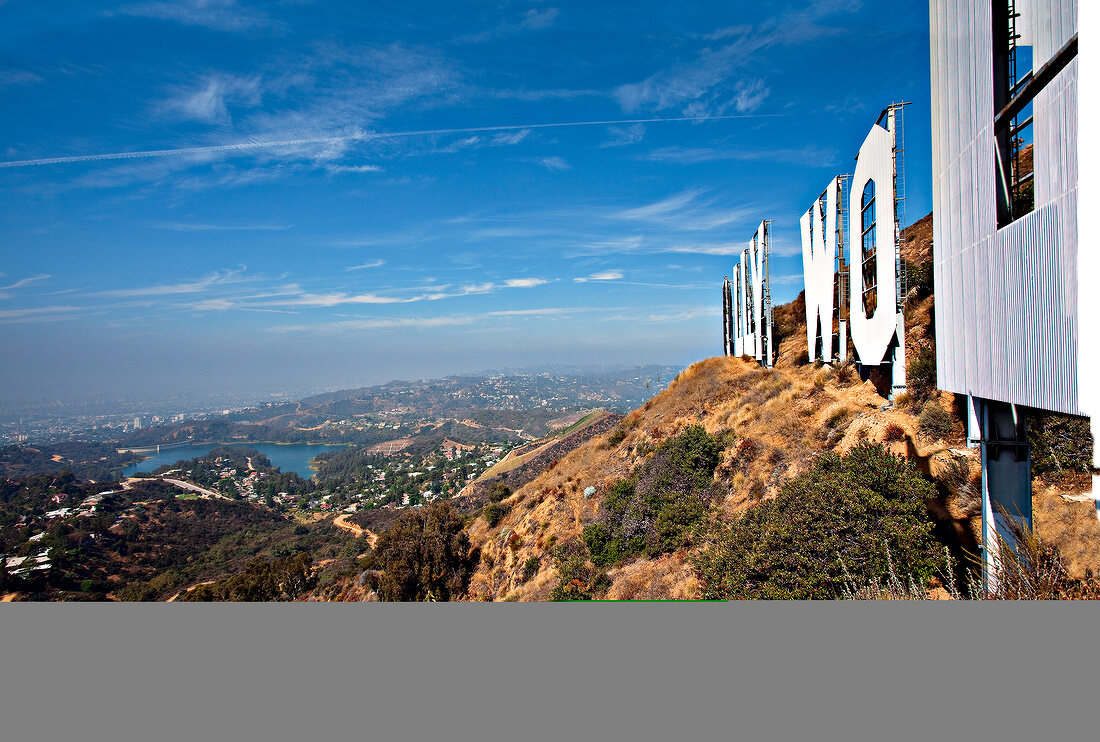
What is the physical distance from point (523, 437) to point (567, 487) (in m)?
22.9

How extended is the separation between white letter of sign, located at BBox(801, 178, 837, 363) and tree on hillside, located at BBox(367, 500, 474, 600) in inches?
385

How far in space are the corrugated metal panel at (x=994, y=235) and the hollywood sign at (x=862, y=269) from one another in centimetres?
148

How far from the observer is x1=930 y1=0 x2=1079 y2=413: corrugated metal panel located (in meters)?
3.15

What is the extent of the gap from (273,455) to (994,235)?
77.6ft

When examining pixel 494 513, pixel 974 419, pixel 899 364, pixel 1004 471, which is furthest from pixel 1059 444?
pixel 494 513

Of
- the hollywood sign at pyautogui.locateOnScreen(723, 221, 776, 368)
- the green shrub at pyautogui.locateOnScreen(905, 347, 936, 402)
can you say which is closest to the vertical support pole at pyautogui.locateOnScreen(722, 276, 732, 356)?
the hollywood sign at pyautogui.locateOnScreen(723, 221, 776, 368)

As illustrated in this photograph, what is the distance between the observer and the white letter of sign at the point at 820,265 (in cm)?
888

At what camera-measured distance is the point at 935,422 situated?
271 inches

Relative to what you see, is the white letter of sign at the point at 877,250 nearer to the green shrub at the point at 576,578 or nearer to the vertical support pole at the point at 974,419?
the vertical support pole at the point at 974,419

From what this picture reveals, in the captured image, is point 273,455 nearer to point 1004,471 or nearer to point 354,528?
point 354,528

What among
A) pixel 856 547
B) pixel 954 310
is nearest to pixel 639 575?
pixel 856 547

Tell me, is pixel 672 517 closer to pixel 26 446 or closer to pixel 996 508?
pixel 996 508

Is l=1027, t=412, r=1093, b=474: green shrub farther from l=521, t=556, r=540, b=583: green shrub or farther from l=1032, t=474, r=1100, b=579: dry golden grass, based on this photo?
l=521, t=556, r=540, b=583: green shrub

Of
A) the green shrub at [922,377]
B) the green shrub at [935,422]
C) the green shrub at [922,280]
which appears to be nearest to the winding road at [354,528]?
the green shrub at [935,422]
